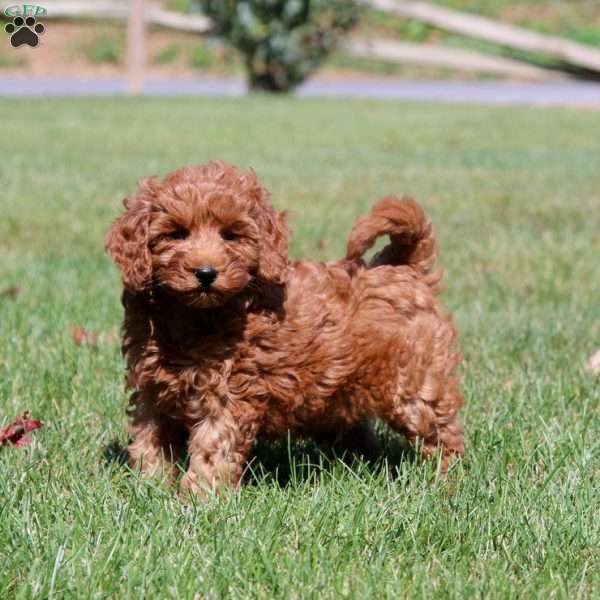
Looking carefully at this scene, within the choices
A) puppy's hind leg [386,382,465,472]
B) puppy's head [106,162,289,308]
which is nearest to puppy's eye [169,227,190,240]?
puppy's head [106,162,289,308]

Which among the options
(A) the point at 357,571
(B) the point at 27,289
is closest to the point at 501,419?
(A) the point at 357,571

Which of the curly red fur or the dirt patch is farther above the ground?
the curly red fur

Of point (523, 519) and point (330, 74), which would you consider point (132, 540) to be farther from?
point (330, 74)

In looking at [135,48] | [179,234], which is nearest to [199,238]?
[179,234]

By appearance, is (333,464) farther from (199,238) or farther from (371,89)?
(371,89)

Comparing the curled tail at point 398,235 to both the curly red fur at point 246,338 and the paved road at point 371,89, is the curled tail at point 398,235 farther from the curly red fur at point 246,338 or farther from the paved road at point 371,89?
the paved road at point 371,89

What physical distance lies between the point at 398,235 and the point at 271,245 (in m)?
0.63

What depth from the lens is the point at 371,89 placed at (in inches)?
1180

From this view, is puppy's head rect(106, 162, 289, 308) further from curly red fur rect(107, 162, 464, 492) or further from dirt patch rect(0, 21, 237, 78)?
dirt patch rect(0, 21, 237, 78)

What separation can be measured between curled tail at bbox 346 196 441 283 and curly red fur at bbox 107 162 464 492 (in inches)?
0.5

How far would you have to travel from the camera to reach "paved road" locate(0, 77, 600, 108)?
2530 centimetres

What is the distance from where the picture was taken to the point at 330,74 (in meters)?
35.1

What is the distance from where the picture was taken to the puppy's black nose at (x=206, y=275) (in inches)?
139

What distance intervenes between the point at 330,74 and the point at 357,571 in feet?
108
